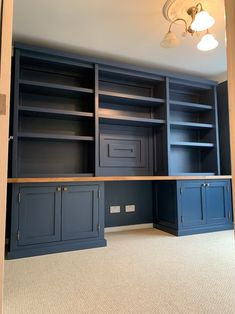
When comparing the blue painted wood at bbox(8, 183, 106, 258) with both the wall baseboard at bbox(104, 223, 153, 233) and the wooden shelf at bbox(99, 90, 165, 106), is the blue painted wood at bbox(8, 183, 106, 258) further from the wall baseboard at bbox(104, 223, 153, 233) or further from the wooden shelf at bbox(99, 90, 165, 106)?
the wooden shelf at bbox(99, 90, 165, 106)

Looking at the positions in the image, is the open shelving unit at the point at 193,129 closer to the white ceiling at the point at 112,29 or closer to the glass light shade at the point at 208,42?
the white ceiling at the point at 112,29

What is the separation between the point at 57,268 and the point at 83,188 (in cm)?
92

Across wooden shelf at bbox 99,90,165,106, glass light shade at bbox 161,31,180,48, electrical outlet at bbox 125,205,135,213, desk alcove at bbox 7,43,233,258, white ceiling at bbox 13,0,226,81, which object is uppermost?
white ceiling at bbox 13,0,226,81

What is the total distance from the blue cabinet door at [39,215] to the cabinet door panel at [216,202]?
86.4 inches

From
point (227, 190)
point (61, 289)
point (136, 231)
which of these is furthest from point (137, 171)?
point (61, 289)

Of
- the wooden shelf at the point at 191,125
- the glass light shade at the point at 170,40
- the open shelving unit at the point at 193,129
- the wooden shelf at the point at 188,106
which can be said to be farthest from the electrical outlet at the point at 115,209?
the glass light shade at the point at 170,40

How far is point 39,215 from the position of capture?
8.24 ft

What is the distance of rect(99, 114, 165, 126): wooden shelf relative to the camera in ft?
10.2

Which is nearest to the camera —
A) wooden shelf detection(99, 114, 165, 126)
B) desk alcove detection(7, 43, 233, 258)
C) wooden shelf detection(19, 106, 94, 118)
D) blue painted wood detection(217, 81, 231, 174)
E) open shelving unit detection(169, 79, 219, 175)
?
desk alcove detection(7, 43, 233, 258)

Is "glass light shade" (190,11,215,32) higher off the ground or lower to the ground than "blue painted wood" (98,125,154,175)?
higher

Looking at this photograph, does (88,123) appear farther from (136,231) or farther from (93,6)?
(136,231)

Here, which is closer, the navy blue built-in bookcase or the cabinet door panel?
the navy blue built-in bookcase

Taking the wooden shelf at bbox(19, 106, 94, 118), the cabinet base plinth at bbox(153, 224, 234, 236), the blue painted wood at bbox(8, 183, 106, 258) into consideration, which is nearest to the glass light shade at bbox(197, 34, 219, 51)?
the wooden shelf at bbox(19, 106, 94, 118)

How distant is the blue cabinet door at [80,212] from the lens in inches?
103
